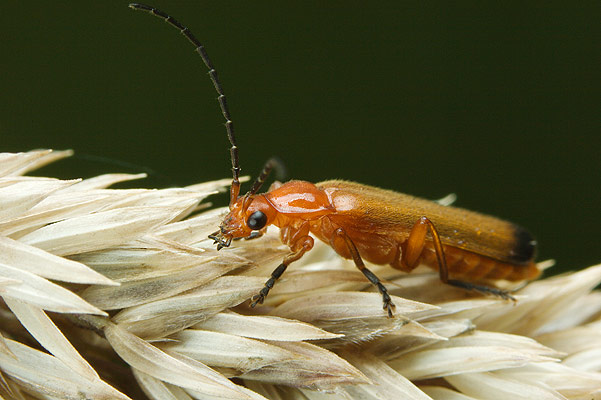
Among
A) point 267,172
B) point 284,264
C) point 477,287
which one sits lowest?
point 477,287

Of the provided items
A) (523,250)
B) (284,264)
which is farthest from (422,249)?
(284,264)

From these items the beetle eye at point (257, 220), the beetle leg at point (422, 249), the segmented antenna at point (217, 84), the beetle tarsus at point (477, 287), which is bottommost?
the beetle tarsus at point (477, 287)

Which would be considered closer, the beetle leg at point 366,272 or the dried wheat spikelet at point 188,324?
the dried wheat spikelet at point 188,324

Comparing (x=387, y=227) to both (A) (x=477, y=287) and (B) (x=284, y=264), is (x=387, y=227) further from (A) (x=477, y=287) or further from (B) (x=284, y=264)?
(B) (x=284, y=264)

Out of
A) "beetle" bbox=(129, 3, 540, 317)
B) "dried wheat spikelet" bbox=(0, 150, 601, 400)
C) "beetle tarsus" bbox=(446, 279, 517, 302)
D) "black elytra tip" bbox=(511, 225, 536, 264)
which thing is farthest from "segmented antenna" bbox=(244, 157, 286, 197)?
"black elytra tip" bbox=(511, 225, 536, 264)

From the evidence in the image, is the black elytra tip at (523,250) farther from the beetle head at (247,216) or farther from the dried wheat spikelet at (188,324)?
the beetle head at (247,216)

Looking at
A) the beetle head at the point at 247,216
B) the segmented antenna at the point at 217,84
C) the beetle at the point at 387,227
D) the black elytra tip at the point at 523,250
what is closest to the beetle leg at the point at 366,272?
the beetle at the point at 387,227

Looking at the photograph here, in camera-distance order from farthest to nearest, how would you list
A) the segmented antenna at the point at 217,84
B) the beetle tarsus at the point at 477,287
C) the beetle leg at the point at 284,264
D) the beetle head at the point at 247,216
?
the beetle tarsus at the point at 477,287 → the beetle head at the point at 247,216 → the segmented antenna at the point at 217,84 → the beetle leg at the point at 284,264
